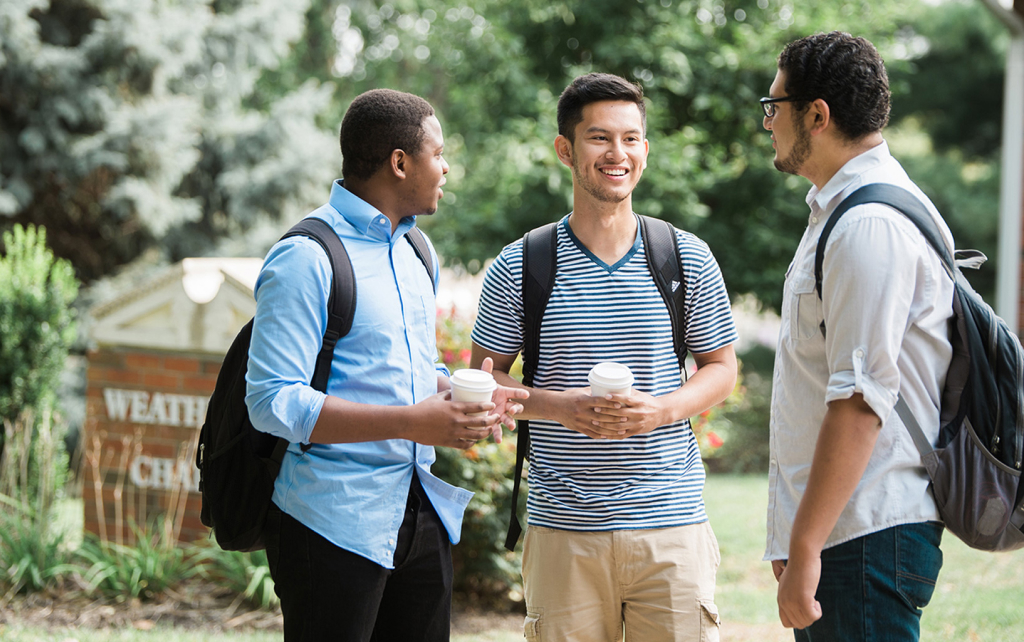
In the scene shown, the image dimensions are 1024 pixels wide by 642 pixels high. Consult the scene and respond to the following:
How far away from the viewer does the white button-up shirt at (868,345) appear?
183 centimetres

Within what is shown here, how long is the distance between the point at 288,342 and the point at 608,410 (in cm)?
87

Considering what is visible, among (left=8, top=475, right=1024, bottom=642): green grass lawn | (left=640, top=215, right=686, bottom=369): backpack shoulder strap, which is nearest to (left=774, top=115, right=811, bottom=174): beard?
(left=640, top=215, right=686, bottom=369): backpack shoulder strap

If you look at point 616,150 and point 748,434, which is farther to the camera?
point 748,434

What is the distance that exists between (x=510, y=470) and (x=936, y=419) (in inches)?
123

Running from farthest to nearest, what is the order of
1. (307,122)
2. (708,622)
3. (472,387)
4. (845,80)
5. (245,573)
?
(307,122), (245,573), (708,622), (472,387), (845,80)

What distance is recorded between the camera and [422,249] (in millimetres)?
2656

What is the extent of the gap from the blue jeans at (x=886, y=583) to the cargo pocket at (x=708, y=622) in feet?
2.02

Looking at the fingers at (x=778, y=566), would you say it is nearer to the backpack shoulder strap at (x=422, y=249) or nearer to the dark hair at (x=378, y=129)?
the backpack shoulder strap at (x=422, y=249)

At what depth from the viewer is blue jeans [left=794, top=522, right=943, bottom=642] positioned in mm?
1904

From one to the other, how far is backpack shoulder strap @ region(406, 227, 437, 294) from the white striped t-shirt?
0.65 feet

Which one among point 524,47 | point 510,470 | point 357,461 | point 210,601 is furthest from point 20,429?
point 524,47

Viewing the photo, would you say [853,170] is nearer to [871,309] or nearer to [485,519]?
[871,309]

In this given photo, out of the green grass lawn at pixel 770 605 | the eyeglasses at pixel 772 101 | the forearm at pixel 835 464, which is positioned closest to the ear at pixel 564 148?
the eyeglasses at pixel 772 101

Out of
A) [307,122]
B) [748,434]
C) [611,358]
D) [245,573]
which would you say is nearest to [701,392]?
[611,358]
